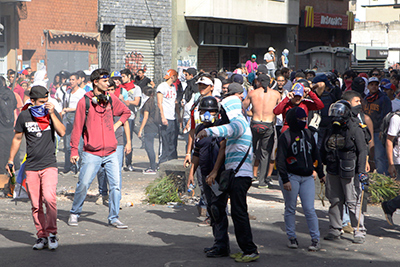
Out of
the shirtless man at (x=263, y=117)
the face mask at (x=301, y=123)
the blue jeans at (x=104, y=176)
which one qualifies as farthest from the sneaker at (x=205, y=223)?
the shirtless man at (x=263, y=117)

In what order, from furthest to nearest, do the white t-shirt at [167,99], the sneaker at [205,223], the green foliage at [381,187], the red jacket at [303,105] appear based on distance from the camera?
1. the white t-shirt at [167,99]
2. the green foliage at [381,187]
3. the red jacket at [303,105]
4. the sneaker at [205,223]

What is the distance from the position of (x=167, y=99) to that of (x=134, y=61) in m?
12.0

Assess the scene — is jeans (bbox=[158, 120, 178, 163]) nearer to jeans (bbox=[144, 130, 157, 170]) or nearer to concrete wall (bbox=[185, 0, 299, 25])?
jeans (bbox=[144, 130, 157, 170])

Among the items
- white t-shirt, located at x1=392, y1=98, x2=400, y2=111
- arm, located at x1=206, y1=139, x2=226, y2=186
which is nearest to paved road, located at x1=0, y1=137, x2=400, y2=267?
arm, located at x1=206, y1=139, x2=226, y2=186

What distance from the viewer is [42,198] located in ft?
19.4

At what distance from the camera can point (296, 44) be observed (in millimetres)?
30469

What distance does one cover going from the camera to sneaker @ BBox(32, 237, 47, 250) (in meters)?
5.80

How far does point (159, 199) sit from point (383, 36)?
51.3m

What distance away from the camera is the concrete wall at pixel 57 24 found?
64.7 ft

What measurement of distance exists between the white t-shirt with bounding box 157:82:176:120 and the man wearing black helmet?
5199mm

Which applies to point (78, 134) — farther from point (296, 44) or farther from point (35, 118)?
point (296, 44)

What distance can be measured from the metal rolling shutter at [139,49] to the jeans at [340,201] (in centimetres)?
1699

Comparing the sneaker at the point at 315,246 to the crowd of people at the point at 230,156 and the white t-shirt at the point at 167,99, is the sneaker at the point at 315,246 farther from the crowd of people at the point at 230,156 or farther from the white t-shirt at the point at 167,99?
the white t-shirt at the point at 167,99

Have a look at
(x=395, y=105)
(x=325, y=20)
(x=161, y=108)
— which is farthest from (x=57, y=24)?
(x=325, y=20)
